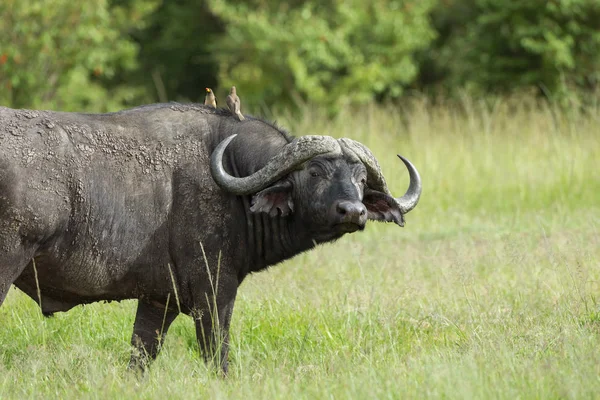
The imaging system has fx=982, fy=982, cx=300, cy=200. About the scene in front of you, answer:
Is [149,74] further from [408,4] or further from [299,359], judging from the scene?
[299,359]

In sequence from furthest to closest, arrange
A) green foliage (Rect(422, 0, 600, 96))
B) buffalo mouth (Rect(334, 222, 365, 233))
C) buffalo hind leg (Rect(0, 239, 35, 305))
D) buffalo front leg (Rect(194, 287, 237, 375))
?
green foliage (Rect(422, 0, 600, 96)) < buffalo front leg (Rect(194, 287, 237, 375)) < buffalo mouth (Rect(334, 222, 365, 233)) < buffalo hind leg (Rect(0, 239, 35, 305))

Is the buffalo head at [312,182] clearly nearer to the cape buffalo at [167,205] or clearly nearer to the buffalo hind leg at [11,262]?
the cape buffalo at [167,205]

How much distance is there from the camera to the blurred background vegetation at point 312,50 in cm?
1806

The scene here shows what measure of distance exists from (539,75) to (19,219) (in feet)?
56.8

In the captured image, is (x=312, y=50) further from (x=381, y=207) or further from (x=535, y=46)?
(x=381, y=207)

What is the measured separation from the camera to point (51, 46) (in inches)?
711

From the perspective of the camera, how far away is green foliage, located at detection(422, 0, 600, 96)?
20297 millimetres

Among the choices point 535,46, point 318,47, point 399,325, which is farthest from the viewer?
point 318,47

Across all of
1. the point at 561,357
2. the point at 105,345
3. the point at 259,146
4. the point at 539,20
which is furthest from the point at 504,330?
A: the point at 539,20

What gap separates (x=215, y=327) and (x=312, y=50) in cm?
1576

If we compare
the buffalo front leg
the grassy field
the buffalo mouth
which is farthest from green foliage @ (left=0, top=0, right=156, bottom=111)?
the buffalo mouth

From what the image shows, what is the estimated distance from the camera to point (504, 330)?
6738 millimetres

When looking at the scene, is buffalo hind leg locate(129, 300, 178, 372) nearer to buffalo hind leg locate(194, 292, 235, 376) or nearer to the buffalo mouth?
buffalo hind leg locate(194, 292, 235, 376)

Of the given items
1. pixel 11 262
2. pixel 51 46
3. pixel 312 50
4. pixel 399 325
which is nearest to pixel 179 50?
pixel 312 50
